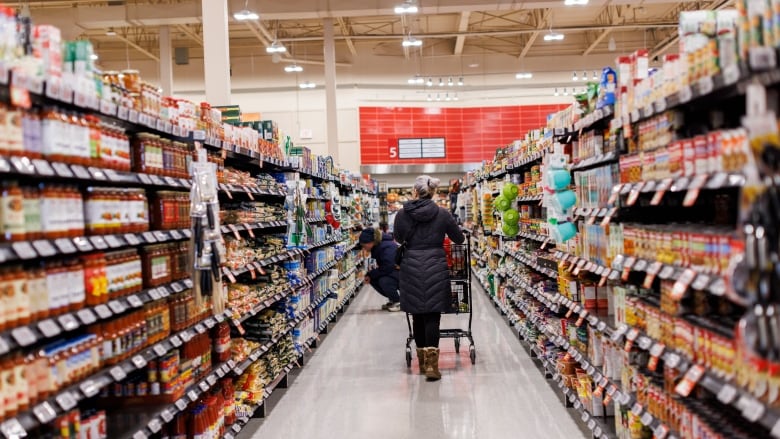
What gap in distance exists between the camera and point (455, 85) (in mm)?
22047

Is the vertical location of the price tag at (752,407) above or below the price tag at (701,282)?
below

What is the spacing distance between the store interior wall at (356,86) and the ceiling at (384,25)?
28 cm

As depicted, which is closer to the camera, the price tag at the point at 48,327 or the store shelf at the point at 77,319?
the store shelf at the point at 77,319

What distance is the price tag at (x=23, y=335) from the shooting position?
8.35 feet

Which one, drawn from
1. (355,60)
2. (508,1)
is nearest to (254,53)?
(355,60)

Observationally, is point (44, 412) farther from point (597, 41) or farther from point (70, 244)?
point (597, 41)

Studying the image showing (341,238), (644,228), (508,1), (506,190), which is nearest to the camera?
(644,228)

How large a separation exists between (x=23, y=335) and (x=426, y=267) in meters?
4.59

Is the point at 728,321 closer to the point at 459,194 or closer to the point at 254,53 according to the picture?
the point at 459,194

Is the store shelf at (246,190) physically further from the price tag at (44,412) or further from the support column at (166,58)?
the support column at (166,58)

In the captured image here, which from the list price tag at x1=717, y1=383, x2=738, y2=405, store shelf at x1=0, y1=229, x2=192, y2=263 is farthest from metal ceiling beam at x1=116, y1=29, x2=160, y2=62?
price tag at x1=717, y1=383, x2=738, y2=405

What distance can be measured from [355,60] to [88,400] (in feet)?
61.5

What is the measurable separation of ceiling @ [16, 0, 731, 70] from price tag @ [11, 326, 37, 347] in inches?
435

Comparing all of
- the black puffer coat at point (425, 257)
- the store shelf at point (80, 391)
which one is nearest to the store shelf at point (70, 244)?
the store shelf at point (80, 391)
